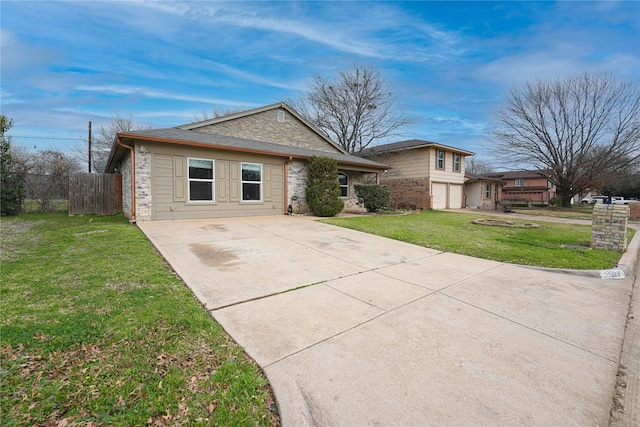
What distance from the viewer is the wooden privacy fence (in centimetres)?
1289

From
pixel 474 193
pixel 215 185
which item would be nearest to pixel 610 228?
pixel 215 185

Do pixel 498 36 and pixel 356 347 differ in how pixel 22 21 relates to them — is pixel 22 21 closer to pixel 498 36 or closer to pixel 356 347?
pixel 356 347

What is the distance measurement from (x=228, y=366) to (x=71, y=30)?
11.7 meters

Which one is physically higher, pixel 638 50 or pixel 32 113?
pixel 638 50

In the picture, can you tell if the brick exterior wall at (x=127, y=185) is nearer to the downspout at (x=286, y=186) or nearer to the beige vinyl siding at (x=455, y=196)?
the downspout at (x=286, y=186)

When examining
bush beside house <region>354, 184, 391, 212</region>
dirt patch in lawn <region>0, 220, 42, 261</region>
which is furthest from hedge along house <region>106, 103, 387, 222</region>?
dirt patch in lawn <region>0, 220, 42, 261</region>

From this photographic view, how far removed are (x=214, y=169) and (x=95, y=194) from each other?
22.1 ft

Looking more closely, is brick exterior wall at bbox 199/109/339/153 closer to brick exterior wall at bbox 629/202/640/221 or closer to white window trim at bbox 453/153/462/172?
white window trim at bbox 453/153/462/172

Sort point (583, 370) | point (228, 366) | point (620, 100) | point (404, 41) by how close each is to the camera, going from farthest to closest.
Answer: point (620, 100), point (404, 41), point (583, 370), point (228, 366)

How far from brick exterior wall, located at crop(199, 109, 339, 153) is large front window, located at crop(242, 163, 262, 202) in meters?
3.50

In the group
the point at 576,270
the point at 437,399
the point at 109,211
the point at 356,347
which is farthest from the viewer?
the point at 109,211

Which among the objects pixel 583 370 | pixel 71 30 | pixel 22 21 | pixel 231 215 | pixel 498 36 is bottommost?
pixel 583 370

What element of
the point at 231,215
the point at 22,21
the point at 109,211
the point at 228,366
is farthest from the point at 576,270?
the point at 109,211

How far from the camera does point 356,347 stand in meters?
2.66
